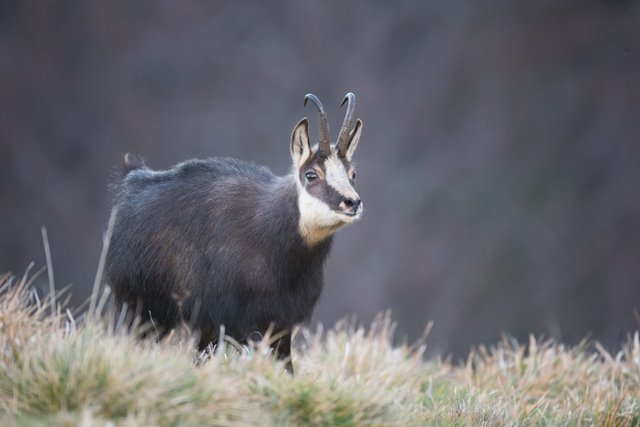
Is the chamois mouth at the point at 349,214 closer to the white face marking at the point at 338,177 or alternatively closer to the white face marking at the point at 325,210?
the white face marking at the point at 325,210

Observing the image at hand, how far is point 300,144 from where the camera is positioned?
766cm

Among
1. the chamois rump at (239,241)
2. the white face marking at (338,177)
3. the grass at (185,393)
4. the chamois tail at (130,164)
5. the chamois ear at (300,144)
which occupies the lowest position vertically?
the grass at (185,393)

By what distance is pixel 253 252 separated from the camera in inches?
292

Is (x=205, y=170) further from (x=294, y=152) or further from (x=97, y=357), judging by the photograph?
(x=97, y=357)

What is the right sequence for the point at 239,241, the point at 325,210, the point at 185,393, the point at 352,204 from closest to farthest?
the point at 185,393, the point at 352,204, the point at 325,210, the point at 239,241

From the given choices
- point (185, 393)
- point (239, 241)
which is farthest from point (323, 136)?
point (185, 393)

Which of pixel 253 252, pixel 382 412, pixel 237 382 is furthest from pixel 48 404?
pixel 253 252

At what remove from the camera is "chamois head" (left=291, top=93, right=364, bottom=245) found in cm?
718

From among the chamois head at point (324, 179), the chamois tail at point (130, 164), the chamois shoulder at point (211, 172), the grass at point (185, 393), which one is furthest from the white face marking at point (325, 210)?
the chamois tail at point (130, 164)

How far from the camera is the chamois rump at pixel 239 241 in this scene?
23.9 ft

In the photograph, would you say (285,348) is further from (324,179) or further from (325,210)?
(324,179)

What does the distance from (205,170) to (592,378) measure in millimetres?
3872

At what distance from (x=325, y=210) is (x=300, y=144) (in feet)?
2.27

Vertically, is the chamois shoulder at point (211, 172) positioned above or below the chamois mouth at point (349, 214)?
above
